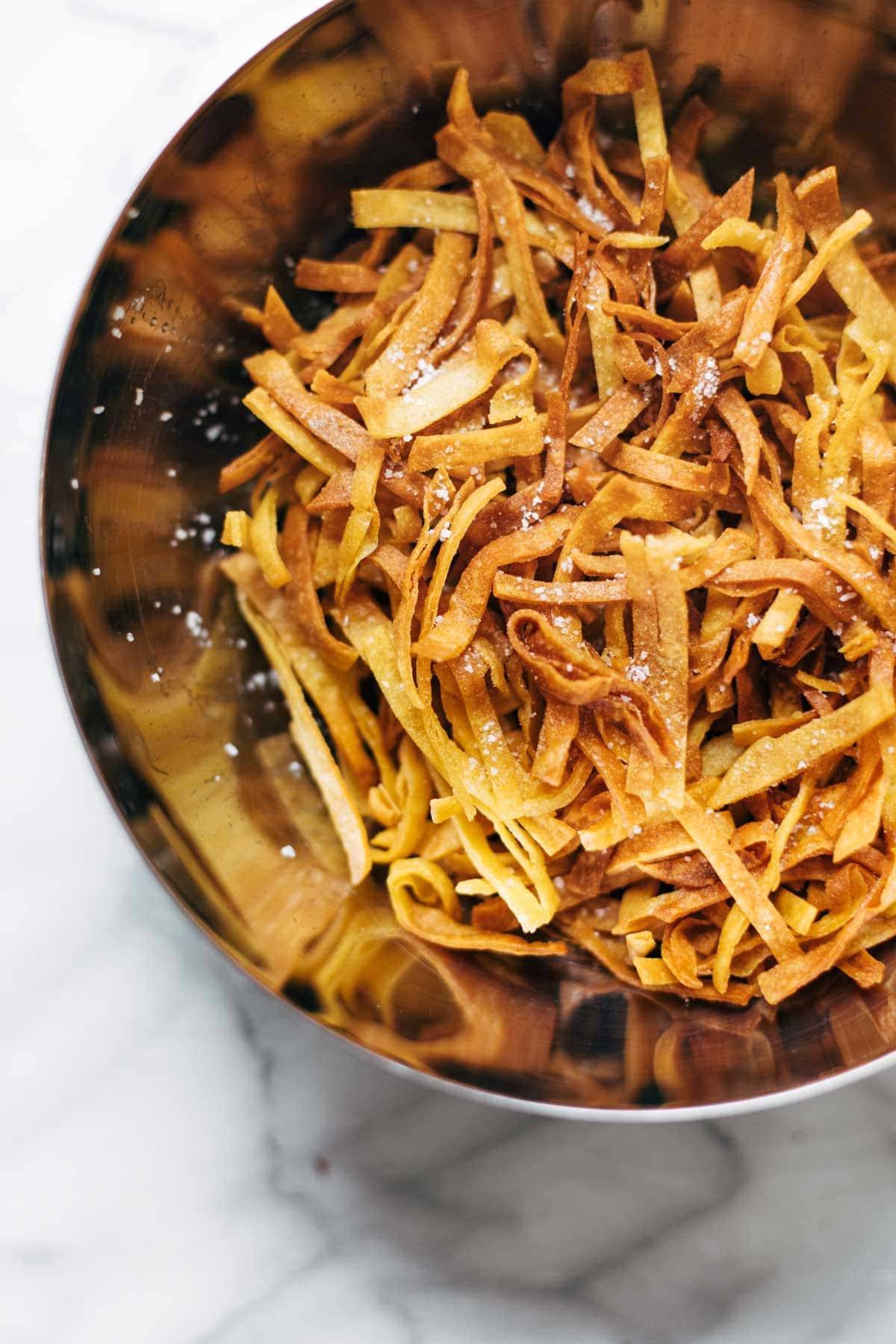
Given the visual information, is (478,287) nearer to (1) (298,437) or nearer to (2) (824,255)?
(1) (298,437)

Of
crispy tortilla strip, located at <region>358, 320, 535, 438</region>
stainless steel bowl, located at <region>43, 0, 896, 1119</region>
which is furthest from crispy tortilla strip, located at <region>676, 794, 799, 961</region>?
crispy tortilla strip, located at <region>358, 320, 535, 438</region>

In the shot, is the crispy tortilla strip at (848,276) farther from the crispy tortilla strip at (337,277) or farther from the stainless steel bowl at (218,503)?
the crispy tortilla strip at (337,277)

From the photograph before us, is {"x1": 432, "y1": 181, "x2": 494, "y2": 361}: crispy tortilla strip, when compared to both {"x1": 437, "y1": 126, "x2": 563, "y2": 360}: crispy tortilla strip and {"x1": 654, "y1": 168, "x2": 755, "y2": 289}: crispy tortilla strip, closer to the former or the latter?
{"x1": 437, "y1": 126, "x2": 563, "y2": 360}: crispy tortilla strip

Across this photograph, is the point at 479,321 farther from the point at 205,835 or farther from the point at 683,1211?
the point at 683,1211

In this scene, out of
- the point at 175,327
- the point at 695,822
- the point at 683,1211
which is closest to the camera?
the point at 695,822

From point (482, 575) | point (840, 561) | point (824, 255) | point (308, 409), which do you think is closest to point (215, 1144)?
point (482, 575)

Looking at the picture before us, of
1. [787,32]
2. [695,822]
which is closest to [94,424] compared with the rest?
[695,822]
